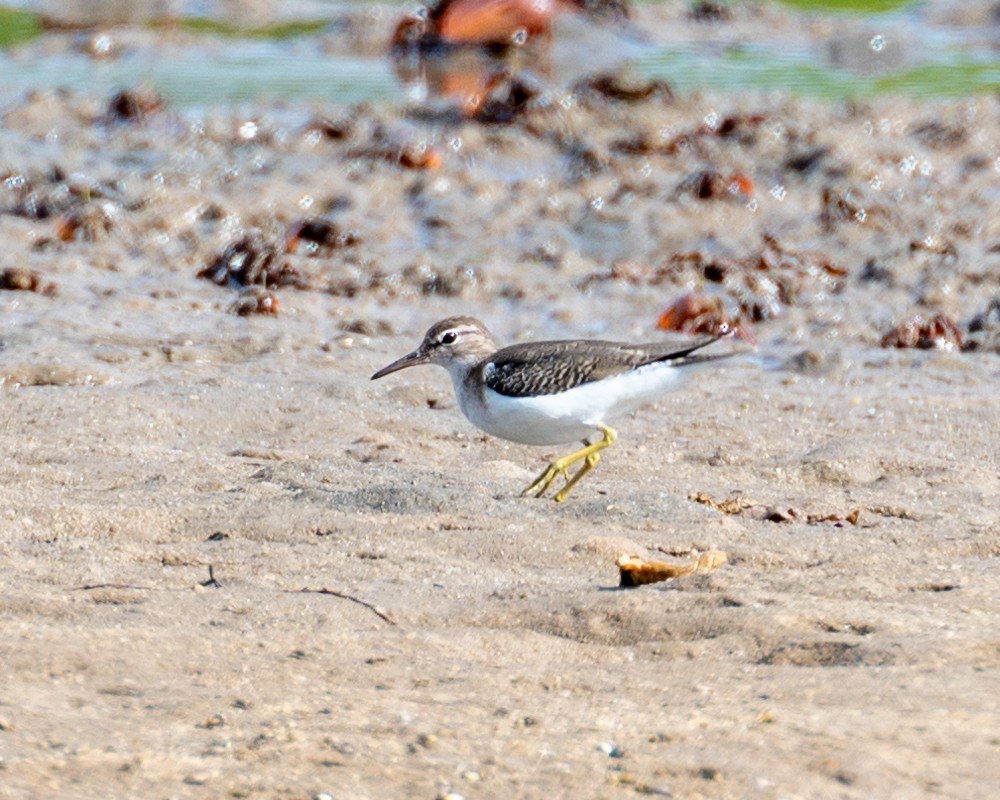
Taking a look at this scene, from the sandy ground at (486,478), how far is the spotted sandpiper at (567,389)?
0.75 feet

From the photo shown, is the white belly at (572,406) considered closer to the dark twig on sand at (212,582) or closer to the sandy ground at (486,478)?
the sandy ground at (486,478)

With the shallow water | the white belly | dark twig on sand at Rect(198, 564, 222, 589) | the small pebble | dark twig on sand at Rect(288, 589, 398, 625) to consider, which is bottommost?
dark twig on sand at Rect(198, 564, 222, 589)

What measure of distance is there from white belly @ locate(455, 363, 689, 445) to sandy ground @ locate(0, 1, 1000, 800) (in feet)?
0.82

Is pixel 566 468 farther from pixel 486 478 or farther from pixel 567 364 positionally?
pixel 567 364

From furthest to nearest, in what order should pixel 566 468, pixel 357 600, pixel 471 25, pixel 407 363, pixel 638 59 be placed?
pixel 471 25, pixel 638 59, pixel 407 363, pixel 566 468, pixel 357 600

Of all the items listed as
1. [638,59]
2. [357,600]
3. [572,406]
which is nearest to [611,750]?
[357,600]

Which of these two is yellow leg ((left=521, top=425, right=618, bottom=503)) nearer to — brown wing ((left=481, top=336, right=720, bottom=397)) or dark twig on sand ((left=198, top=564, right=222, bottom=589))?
brown wing ((left=481, top=336, right=720, bottom=397))

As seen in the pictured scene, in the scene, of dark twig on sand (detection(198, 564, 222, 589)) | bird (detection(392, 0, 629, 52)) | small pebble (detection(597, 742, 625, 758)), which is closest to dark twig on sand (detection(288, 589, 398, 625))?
dark twig on sand (detection(198, 564, 222, 589))

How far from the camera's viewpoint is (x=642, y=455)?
6.74 metres

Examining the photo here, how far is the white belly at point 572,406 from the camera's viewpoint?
19.9 feet

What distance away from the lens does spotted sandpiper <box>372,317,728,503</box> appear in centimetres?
607

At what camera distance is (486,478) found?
20.6 ft

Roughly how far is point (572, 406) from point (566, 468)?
0.41m

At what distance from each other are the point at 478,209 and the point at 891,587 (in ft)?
20.9
